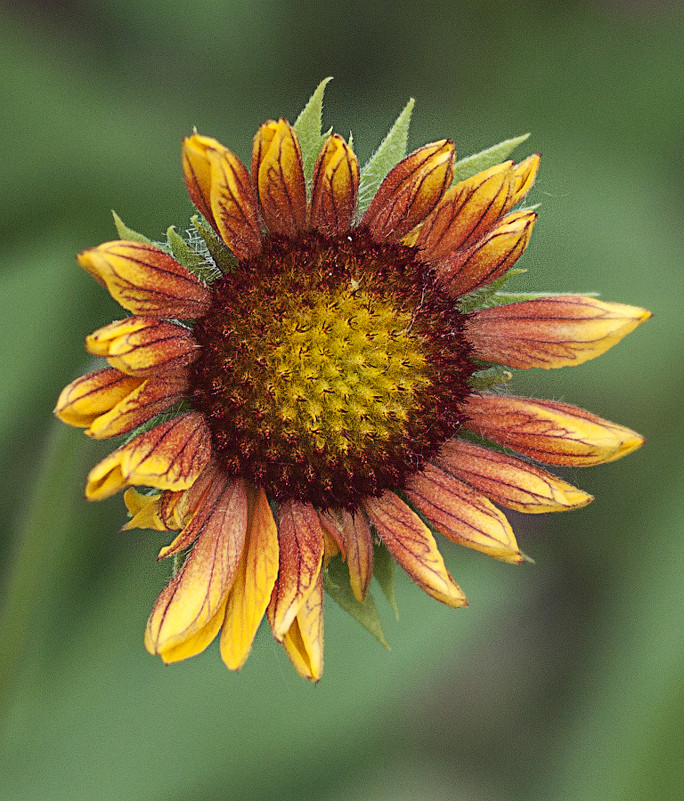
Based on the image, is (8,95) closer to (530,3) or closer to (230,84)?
(230,84)

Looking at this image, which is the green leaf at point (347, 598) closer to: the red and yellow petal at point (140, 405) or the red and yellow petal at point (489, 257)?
the red and yellow petal at point (140, 405)

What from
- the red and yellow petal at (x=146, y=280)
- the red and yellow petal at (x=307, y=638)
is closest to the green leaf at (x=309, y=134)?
the red and yellow petal at (x=146, y=280)

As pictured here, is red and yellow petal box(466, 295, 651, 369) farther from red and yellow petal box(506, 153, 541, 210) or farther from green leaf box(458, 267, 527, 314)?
red and yellow petal box(506, 153, 541, 210)

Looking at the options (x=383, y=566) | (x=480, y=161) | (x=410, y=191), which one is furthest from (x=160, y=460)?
(x=480, y=161)

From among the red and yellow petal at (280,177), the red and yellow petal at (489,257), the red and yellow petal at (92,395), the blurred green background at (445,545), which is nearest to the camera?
the red and yellow petal at (92,395)

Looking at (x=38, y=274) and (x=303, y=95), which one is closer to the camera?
(x=38, y=274)

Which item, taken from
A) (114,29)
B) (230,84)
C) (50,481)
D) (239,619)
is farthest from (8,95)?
(239,619)

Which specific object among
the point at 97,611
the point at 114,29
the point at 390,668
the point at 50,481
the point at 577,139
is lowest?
the point at 97,611
